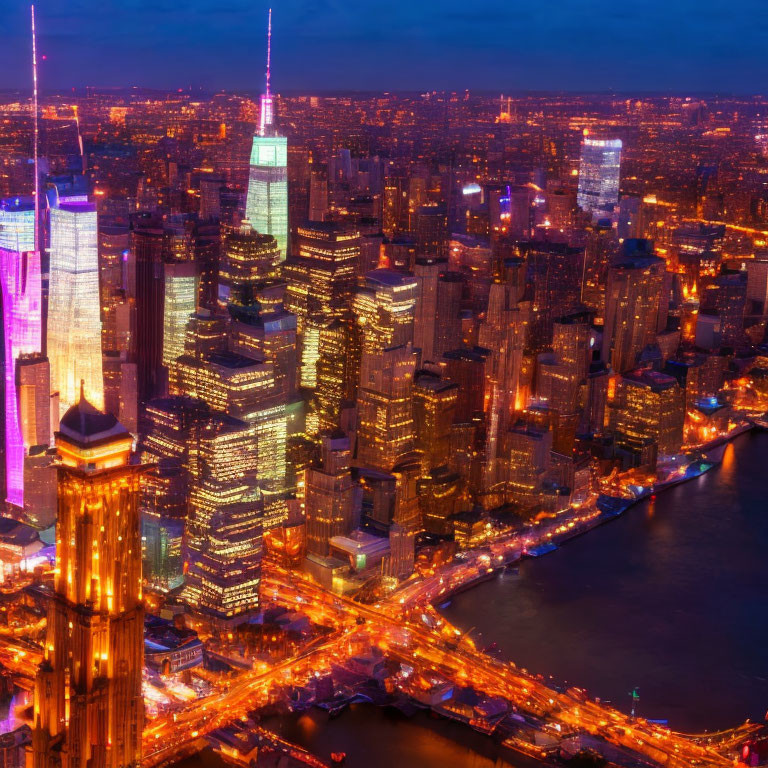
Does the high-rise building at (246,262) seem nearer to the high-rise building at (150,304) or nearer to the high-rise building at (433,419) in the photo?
the high-rise building at (150,304)

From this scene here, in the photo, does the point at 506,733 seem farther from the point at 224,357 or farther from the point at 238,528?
the point at 224,357

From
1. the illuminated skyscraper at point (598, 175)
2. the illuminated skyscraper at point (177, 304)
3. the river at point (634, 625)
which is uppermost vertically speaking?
the illuminated skyscraper at point (598, 175)

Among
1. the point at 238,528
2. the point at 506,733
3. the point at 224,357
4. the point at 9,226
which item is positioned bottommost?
the point at 506,733

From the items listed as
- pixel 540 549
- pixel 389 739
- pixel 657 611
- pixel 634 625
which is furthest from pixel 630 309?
pixel 389 739

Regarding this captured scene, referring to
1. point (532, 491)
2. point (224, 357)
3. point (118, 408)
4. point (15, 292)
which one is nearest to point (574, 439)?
point (532, 491)

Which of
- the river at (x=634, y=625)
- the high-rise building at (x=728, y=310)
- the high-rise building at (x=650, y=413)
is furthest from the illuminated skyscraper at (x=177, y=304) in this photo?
the high-rise building at (x=728, y=310)

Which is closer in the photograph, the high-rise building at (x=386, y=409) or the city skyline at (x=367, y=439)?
the city skyline at (x=367, y=439)
